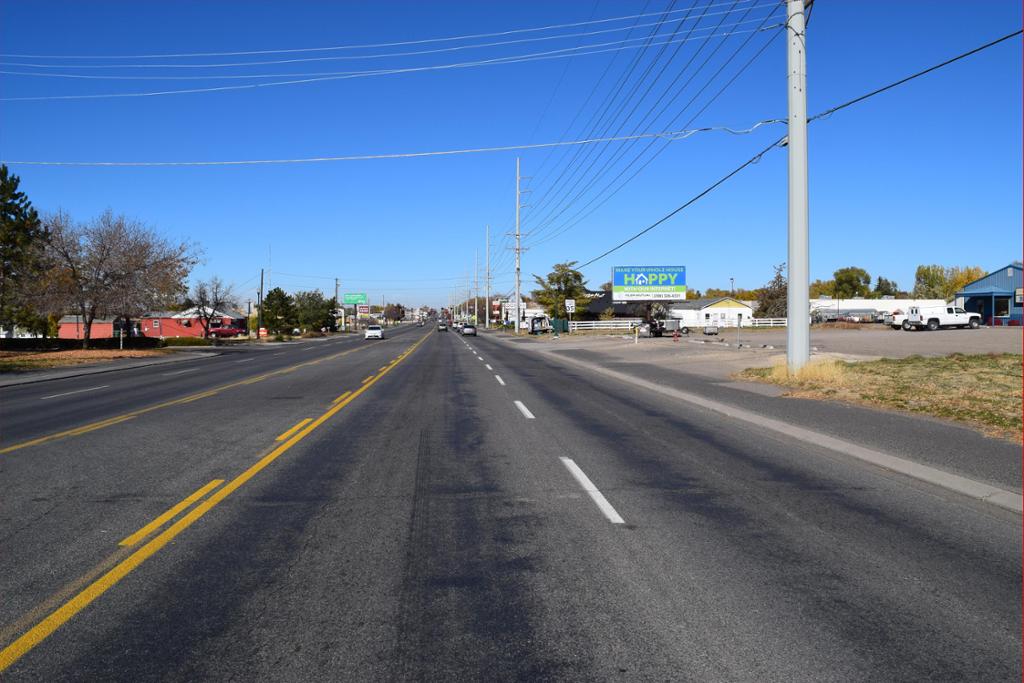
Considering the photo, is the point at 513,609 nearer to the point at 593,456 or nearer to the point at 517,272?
the point at 593,456

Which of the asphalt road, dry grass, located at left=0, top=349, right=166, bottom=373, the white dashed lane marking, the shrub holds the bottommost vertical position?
the asphalt road

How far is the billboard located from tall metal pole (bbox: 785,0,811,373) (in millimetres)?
52130

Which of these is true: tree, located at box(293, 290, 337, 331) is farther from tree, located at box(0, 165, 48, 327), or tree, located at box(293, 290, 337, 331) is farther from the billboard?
tree, located at box(0, 165, 48, 327)

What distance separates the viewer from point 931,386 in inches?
619

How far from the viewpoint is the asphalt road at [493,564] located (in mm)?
3838

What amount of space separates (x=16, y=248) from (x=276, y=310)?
173 ft

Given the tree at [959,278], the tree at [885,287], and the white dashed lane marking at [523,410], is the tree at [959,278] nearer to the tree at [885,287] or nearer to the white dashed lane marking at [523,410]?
the tree at [885,287]

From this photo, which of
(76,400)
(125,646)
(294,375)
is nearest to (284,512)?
(125,646)

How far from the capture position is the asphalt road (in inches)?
151

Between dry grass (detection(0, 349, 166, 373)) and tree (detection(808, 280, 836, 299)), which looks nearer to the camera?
dry grass (detection(0, 349, 166, 373))

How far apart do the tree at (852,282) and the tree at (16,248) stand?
496 ft

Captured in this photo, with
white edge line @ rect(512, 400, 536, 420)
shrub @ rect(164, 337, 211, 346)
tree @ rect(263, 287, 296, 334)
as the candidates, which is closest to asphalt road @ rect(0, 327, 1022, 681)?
white edge line @ rect(512, 400, 536, 420)

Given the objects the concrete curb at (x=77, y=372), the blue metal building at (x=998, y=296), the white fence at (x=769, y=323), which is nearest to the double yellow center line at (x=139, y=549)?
the concrete curb at (x=77, y=372)

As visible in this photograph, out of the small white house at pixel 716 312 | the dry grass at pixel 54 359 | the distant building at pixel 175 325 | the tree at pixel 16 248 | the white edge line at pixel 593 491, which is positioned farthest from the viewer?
the small white house at pixel 716 312
